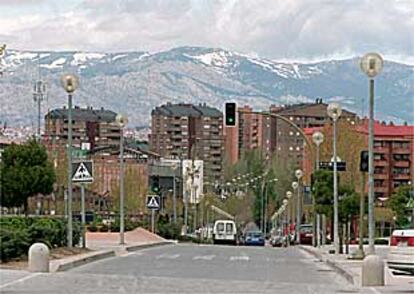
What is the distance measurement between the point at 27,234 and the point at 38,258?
5.07 meters

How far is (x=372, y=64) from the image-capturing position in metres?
32.6

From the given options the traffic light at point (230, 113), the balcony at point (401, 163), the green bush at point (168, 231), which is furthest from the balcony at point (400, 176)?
the traffic light at point (230, 113)

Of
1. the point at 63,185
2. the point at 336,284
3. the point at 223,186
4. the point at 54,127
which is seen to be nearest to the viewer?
the point at 336,284

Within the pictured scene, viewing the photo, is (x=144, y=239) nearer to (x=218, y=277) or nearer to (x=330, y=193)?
(x=330, y=193)

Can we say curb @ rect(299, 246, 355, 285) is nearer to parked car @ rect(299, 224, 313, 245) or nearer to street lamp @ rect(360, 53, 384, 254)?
street lamp @ rect(360, 53, 384, 254)

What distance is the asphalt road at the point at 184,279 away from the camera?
26.9m

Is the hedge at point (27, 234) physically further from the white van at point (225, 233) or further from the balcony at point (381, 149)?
the balcony at point (381, 149)

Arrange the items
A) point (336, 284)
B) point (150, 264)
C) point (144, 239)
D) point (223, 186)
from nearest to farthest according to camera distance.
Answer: point (336, 284)
point (150, 264)
point (144, 239)
point (223, 186)

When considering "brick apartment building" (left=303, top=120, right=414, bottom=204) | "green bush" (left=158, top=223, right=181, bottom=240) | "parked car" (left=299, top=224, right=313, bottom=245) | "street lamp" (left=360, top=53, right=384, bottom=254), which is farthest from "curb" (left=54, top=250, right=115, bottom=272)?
"brick apartment building" (left=303, top=120, right=414, bottom=204)

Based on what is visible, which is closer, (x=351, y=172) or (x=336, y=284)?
(x=336, y=284)

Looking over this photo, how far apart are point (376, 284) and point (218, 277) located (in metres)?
4.97

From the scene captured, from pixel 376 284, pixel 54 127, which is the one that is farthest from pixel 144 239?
pixel 54 127

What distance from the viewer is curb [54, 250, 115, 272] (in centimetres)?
3425

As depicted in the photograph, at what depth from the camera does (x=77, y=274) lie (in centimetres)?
3228
